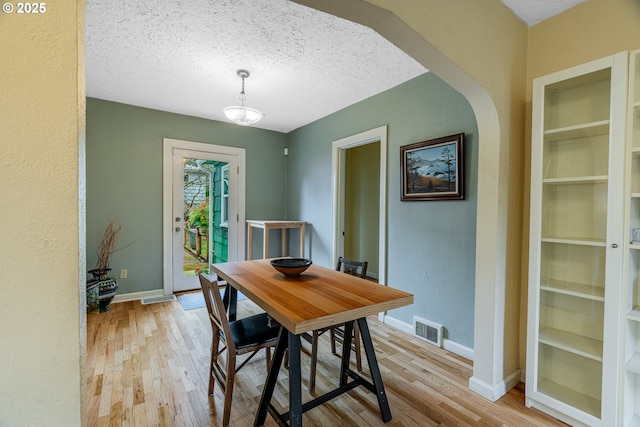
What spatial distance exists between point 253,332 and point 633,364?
2.03 meters

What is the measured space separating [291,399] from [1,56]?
1501mm

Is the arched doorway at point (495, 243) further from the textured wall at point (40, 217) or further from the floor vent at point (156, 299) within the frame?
the floor vent at point (156, 299)

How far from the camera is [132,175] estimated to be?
3.64 metres

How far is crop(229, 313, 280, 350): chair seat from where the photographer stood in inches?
65.5

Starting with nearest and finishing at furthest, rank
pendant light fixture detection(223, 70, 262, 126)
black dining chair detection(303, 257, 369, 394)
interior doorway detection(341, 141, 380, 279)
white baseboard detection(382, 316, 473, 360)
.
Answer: black dining chair detection(303, 257, 369, 394) < white baseboard detection(382, 316, 473, 360) < pendant light fixture detection(223, 70, 262, 126) < interior doorway detection(341, 141, 380, 279)

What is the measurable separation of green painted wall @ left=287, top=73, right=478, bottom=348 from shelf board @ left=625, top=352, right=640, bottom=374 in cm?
92

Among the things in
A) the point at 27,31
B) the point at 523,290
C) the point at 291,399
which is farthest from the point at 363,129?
the point at 27,31

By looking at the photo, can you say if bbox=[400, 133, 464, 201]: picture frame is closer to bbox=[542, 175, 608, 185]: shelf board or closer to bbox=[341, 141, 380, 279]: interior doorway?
bbox=[542, 175, 608, 185]: shelf board

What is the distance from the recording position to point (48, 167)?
623mm

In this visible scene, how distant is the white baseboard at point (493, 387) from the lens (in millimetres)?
1834

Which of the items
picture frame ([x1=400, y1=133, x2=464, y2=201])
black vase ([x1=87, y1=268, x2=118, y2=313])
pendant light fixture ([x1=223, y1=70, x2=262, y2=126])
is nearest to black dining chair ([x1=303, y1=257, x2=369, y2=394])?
picture frame ([x1=400, y1=133, x2=464, y2=201])

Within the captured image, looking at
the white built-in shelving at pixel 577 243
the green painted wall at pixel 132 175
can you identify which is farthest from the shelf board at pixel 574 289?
the green painted wall at pixel 132 175

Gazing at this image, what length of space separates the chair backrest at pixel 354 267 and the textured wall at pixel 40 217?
179cm

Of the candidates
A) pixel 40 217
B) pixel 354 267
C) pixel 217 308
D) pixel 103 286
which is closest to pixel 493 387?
pixel 354 267
